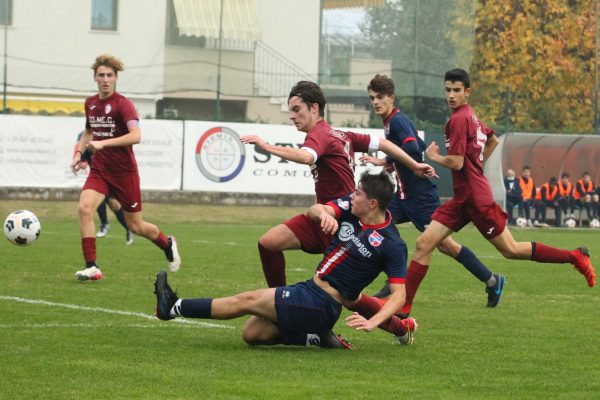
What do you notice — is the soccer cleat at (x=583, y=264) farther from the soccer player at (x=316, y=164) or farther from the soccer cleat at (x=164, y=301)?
the soccer cleat at (x=164, y=301)

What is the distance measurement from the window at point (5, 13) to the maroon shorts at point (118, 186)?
16899mm

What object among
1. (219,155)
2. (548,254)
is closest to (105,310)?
(548,254)

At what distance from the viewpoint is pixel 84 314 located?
34.5ft

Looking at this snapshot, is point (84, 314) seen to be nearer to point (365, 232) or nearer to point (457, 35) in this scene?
point (365, 232)

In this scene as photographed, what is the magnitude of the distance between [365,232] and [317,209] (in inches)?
14.3

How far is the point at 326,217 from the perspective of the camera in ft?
26.9

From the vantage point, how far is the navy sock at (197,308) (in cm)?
859

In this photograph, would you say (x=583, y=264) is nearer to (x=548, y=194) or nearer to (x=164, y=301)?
(x=164, y=301)

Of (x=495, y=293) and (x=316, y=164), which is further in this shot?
(x=495, y=293)

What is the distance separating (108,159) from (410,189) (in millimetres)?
3675

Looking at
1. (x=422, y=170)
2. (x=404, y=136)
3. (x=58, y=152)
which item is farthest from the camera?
(x=58, y=152)

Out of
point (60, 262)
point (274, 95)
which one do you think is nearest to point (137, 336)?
point (60, 262)

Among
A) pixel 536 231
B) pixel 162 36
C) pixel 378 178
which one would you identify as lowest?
pixel 536 231

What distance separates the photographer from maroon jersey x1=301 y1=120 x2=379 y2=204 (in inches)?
374
